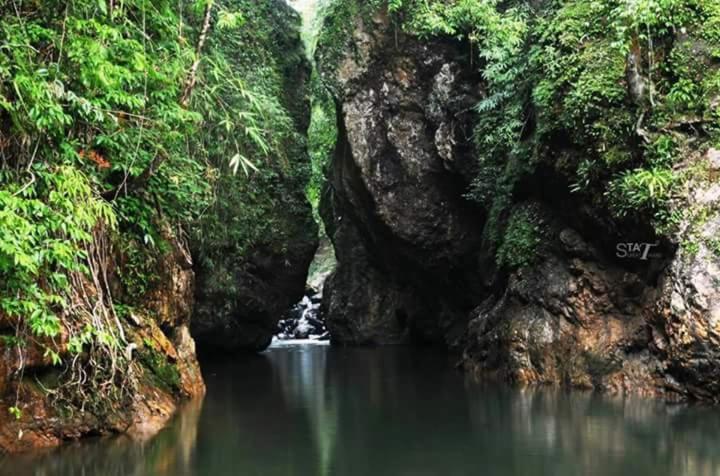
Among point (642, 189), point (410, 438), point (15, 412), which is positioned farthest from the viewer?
point (642, 189)

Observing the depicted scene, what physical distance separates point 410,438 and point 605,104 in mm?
5969

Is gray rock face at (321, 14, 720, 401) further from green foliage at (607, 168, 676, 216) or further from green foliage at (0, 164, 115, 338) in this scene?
green foliage at (0, 164, 115, 338)

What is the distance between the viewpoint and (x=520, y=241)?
39.4ft

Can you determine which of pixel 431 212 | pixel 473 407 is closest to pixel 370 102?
pixel 431 212

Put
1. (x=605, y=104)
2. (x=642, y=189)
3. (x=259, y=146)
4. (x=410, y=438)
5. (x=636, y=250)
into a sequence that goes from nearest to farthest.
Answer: (x=410, y=438)
(x=642, y=189)
(x=636, y=250)
(x=605, y=104)
(x=259, y=146)

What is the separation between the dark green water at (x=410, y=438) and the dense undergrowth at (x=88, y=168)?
0.95 meters

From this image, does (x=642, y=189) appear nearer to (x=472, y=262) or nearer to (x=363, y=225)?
(x=472, y=262)

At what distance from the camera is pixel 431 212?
16703 millimetres

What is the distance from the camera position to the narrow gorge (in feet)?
20.3

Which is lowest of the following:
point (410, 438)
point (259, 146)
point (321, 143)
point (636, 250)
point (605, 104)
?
point (410, 438)

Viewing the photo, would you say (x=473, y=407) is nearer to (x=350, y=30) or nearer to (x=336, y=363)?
(x=336, y=363)

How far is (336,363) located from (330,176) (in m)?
5.91

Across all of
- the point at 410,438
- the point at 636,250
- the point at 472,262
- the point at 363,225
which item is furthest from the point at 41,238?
the point at 363,225

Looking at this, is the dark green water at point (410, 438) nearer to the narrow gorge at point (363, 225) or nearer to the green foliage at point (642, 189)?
the narrow gorge at point (363, 225)
